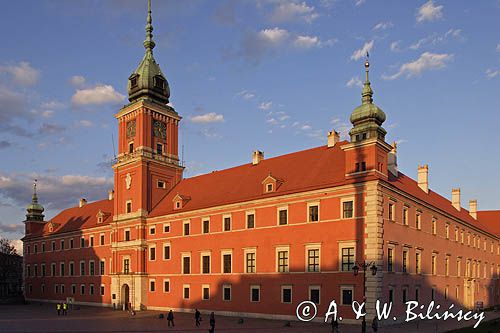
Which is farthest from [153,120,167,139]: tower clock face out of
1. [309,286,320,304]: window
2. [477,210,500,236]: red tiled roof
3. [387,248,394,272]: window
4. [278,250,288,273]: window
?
[477,210,500,236]: red tiled roof

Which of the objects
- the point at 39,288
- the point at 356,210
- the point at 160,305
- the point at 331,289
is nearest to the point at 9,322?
the point at 160,305

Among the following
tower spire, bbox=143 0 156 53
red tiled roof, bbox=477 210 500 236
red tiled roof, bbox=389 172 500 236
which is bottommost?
red tiled roof, bbox=477 210 500 236

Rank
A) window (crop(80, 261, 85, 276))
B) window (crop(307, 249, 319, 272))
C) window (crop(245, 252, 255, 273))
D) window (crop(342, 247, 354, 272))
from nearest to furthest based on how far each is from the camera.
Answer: window (crop(342, 247, 354, 272))
window (crop(307, 249, 319, 272))
window (crop(245, 252, 255, 273))
window (crop(80, 261, 85, 276))

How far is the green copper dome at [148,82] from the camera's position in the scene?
56644mm

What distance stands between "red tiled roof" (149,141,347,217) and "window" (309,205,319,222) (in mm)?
1516

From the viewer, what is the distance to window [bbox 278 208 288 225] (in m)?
39.8

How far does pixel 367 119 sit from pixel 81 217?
49036 mm

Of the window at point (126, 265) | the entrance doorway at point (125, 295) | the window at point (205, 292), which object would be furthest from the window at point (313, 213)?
the entrance doorway at point (125, 295)

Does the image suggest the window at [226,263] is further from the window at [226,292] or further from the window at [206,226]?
the window at [206,226]

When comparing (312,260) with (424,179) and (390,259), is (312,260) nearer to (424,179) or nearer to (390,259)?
(390,259)

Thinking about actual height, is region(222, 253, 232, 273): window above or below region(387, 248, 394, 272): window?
below

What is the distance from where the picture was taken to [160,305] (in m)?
50.8

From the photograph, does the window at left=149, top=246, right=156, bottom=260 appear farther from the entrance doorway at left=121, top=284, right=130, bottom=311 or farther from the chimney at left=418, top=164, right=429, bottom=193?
the chimney at left=418, top=164, right=429, bottom=193

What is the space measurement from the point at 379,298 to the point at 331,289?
3797 mm
